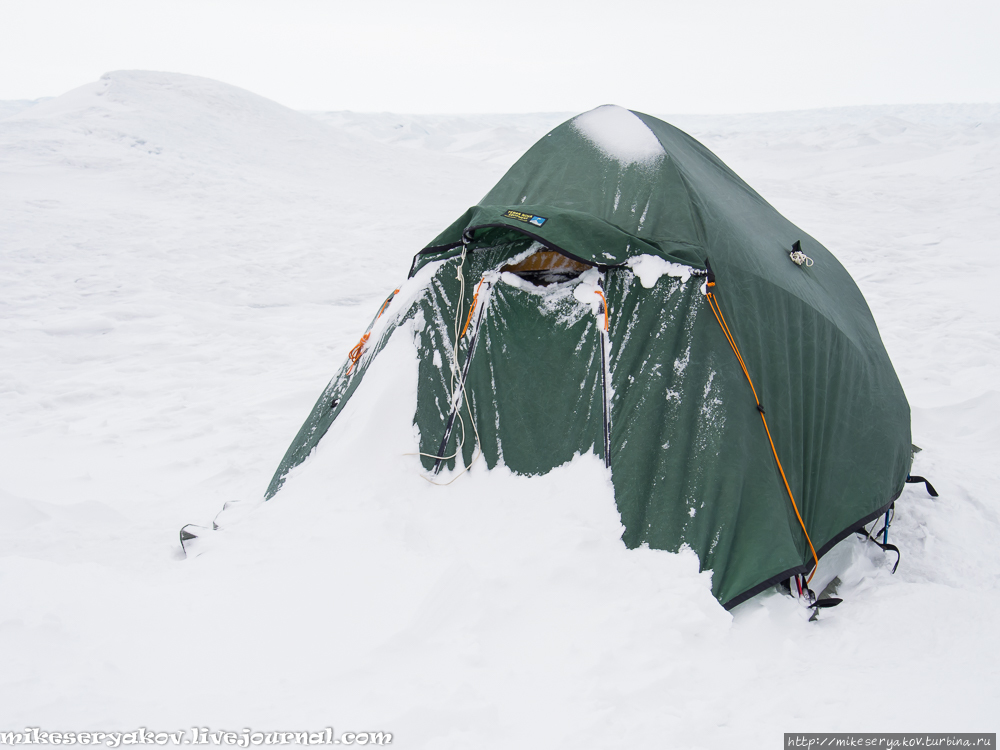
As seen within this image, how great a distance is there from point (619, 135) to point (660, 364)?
155 centimetres

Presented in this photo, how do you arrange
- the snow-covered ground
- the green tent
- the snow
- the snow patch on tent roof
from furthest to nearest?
the snow patch on tent roof < the snow < the green tent < the snow-covered ground

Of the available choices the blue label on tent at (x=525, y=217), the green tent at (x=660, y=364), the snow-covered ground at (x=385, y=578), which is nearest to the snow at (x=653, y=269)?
the green tent at (x=660, y=364)

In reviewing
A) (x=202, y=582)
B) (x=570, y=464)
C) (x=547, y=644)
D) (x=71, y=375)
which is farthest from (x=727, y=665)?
(x=71, y=375)

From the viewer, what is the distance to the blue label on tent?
315 cm

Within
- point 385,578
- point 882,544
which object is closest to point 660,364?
point 882,544

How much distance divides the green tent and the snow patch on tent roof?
14 millimetres

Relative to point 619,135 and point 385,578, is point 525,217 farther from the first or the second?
point 385,578

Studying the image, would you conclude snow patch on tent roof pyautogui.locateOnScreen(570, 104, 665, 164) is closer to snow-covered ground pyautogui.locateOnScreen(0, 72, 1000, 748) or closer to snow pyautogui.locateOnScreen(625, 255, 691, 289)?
snow pyautogui.locateOnScreen(625, 255, 691, 289)

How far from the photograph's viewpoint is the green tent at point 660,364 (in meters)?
2.93

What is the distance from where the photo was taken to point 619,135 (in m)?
3.77

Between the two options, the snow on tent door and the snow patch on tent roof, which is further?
the snow patch on tent roof

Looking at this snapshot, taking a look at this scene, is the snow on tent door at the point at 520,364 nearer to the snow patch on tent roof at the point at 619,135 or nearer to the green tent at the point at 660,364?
the green tent at the point at 660,364

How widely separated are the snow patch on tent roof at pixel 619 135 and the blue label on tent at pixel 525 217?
80cm

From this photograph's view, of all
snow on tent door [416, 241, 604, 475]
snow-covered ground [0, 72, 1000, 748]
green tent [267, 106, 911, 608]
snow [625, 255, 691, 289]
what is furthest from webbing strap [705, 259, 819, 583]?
snow on tent door [416, 241, 604, 475]
